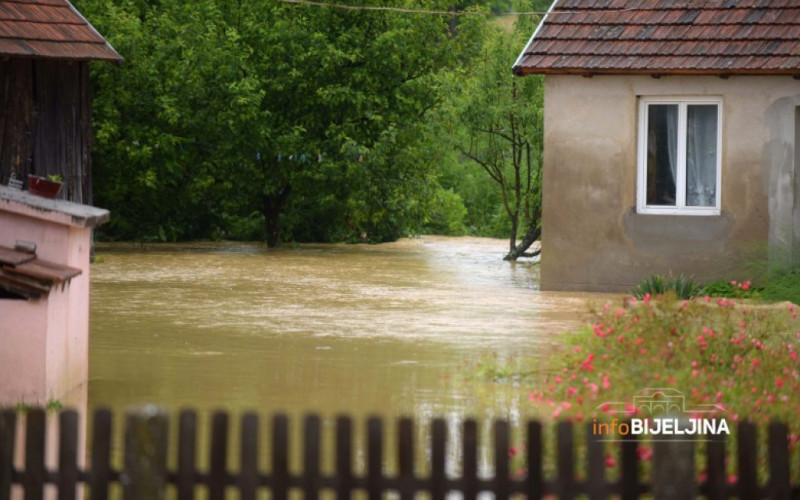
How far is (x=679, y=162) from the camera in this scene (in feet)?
63.9

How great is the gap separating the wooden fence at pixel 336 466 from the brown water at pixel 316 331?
12.5 ft

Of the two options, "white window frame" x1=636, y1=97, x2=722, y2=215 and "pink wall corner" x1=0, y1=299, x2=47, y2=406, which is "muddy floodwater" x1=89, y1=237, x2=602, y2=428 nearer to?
"pink wall corner" x1=0, y1=299, x2=47, y2=406

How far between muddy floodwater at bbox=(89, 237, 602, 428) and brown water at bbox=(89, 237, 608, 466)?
0.02 m

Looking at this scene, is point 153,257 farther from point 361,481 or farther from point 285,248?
point 361,481

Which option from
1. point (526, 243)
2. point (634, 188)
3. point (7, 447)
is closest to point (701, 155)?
point (634, 188)

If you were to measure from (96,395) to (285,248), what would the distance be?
19.1 m

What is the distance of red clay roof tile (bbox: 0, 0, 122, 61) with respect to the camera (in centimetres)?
1850

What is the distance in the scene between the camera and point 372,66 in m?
28.5

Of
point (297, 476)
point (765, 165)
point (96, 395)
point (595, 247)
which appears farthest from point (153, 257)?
point (297, 476)

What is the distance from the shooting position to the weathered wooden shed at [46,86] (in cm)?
1895

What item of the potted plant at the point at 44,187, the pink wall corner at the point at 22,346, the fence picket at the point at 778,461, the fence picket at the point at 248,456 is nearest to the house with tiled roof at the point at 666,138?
the potted plant at the point at 44,187

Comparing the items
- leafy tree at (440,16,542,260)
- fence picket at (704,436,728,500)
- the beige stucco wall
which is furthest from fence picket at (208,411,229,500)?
leafy tree at (440,16,542,260)

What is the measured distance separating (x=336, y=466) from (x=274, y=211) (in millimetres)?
24246

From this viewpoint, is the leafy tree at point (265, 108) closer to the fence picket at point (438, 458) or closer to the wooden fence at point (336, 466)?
the wooden fence at point (336, 466)
